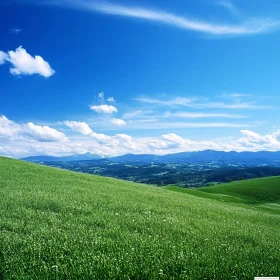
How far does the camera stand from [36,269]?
741 centimetres

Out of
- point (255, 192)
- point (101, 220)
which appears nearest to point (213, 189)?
point (255, 192)

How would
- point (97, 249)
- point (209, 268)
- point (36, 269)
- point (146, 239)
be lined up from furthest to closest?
point (146, 239) → point (97, 249) → point (209, 268) → point (36, 269)

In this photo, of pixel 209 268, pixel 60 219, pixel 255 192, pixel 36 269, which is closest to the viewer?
pixel 36 269

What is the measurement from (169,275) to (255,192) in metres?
93.6

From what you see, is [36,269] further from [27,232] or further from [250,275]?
[250,275]

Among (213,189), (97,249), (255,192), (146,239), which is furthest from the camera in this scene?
(213,189)

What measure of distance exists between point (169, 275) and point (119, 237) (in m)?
3.36

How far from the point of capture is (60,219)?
1265 centimetres

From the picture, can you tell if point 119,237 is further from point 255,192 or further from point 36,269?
point 255,192

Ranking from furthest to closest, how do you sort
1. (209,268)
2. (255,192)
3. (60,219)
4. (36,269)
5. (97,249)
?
(255,192) → (60,219) → (97,249) → (209,268) → (36,269)

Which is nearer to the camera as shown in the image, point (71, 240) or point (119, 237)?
point (71, 240)

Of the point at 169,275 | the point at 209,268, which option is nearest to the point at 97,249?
the point at 169,275

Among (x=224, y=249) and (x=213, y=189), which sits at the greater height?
(x=224, y=249)

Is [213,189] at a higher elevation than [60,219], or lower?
lower
